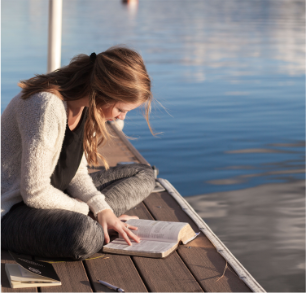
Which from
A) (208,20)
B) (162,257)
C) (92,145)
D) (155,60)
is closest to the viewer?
(162,257)

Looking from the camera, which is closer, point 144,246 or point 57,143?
point 57,143

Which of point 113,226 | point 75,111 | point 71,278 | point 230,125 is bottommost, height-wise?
point 230,125

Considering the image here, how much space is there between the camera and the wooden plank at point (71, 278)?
191 cm

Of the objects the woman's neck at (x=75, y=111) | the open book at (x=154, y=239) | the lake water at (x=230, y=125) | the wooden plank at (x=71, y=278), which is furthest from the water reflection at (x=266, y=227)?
the woman's neck at (x=75, y=111)

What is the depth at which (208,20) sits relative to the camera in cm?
1805

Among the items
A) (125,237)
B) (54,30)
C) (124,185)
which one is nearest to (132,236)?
(125,237)

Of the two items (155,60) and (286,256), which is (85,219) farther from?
(155,60)

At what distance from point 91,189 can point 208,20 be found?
16655mm

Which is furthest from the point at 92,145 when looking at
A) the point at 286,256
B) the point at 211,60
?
the point at 211,60

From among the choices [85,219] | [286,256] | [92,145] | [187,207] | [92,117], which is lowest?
[286,256]

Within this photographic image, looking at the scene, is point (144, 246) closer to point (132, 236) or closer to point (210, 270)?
point (132, 236)

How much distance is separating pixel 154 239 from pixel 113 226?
22cm

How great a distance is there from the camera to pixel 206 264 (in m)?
2.15

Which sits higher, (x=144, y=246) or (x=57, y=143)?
(x=57, y=143)
